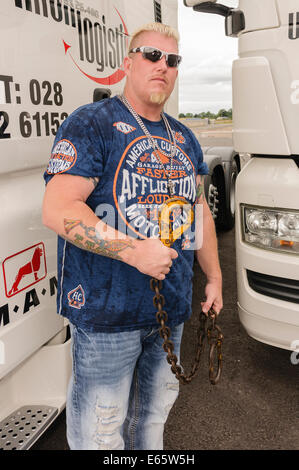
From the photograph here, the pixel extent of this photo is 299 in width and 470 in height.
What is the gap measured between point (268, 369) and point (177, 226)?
1.77 metres

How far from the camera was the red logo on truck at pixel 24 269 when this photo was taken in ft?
5.73

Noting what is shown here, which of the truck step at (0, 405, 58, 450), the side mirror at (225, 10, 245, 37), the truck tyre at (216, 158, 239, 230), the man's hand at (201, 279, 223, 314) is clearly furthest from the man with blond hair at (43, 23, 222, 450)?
the truck tyre at (216, 158, 239, 230)

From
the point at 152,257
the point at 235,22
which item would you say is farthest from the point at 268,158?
the point at 152,257

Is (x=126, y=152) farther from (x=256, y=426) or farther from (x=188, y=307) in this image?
(x=256, y=426)

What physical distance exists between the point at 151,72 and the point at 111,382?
1132mm

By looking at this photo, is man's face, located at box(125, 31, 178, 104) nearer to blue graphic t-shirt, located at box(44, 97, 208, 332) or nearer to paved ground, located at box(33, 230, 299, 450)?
blue graphic t-shirt, located at box(44, 97, 208, 332)

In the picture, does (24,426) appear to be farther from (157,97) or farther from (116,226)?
(157,97)

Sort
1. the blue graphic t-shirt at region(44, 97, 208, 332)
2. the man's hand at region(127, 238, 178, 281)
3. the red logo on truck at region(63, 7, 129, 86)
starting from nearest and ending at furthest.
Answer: the man's hand at region(127, 238, 178, 281) < the blue graphic t-shirt at region(44, 97, 208, 332) < the red logo on truck at region(63, 7, 129, 86)

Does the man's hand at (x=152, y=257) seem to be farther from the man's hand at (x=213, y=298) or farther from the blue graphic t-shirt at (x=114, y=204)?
the man's hand at (x=213, y=298)

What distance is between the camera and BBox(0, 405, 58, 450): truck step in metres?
1.91

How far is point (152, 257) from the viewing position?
1.40 metres

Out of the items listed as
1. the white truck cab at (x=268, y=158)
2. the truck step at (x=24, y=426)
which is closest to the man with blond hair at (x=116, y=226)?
the truck step at (x=24, y=426)

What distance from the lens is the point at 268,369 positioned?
3029 millimetres

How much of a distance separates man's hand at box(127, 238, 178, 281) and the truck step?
3.42 ft
